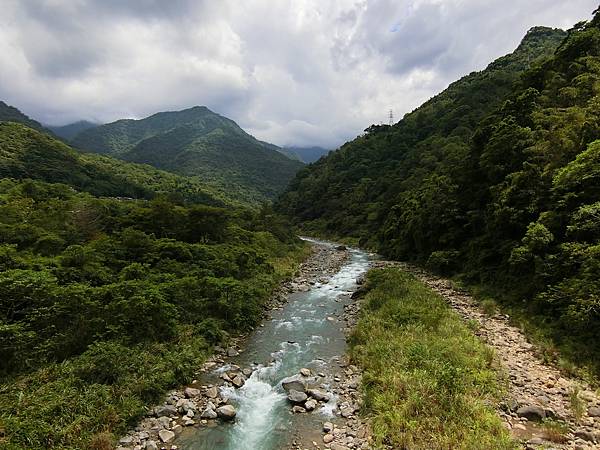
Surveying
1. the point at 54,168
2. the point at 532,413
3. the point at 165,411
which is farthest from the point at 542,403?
the point at 54,168

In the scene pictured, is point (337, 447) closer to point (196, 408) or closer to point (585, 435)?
point (196, 408)

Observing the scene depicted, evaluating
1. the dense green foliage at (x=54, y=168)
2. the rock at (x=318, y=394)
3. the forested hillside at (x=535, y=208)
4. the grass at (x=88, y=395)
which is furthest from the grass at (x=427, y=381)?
the dense green foliage at (x=54, y=168)

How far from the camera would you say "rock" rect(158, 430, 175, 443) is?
33.7ft

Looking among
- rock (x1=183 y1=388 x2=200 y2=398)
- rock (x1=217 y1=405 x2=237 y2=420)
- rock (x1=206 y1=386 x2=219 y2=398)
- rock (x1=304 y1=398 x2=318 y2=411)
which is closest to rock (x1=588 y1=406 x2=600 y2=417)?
rock (x1=304 y1=398 x2=318 y2=411)

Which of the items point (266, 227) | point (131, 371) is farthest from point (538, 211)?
point (266, 227)

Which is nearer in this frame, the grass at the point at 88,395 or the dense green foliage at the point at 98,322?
the grass at the point at 88,395

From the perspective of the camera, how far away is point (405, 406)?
10.7 meters

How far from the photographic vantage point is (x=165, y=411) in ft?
37.9

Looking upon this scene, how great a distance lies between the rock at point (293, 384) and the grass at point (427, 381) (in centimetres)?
238

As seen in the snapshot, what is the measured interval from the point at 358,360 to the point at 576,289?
31.5 ft

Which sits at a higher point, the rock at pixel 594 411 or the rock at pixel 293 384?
the rock at pixel 594 411

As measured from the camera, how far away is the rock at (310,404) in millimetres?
12109

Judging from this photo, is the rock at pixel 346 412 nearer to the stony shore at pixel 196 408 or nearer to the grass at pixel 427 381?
the stony shore at pixel 196 408

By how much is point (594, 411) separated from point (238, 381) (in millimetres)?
11726
